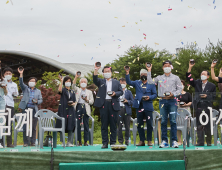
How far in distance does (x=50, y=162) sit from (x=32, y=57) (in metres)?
29.4

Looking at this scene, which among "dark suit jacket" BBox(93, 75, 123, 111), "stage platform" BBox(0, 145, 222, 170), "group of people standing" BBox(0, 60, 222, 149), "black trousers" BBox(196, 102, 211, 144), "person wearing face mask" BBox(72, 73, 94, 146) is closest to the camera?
"stage platform" BBox(0, 145, 222, 170)

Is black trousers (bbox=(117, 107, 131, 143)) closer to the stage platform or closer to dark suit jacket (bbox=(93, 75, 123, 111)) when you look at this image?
dark suit jacket (bbox=(93, 75, 123, 111))

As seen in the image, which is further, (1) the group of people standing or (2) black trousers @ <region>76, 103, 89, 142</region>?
(2) black trousers @ <region>76, 103, 89, 142</region>

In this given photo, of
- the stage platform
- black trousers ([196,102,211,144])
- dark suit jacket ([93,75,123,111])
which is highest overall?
dark suit jacket ([93,75,123,111])

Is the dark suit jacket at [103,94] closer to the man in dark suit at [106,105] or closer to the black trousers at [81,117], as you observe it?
the man in dark suit at [106,105]

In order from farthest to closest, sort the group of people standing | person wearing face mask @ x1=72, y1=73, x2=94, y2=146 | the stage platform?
1. person wearing face mask @ x1=72, y1=73, x2=94, y2=146
2. the group of people standing
3. the stage platform

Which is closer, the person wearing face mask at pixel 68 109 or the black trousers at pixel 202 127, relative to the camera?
the black trousers at pixel 202 127

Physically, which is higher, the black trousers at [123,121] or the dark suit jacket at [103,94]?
the dark suit jacket at [103,94]

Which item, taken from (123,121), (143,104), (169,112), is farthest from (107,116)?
(123,121)

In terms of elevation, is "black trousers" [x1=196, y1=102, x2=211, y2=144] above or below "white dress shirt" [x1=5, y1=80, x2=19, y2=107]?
below

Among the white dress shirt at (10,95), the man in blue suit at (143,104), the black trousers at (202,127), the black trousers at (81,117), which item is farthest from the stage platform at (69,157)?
the black trousers at (81,117)

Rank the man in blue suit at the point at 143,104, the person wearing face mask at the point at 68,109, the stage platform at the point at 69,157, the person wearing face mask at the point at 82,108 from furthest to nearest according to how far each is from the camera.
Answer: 1. the person wearing face mask at the point at 82,108
2. the person wearing face mask at the point at 68,109
3. the man in blue suit at the point at 143,104
4. the stage platform at the point at 69,157

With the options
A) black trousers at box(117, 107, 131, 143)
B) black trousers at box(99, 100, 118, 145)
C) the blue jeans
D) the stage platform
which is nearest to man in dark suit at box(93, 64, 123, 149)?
black trousers at box(99, 100, 118, 145)

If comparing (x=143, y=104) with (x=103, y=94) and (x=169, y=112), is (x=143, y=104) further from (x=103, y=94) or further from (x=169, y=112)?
(x=103, y=94)
